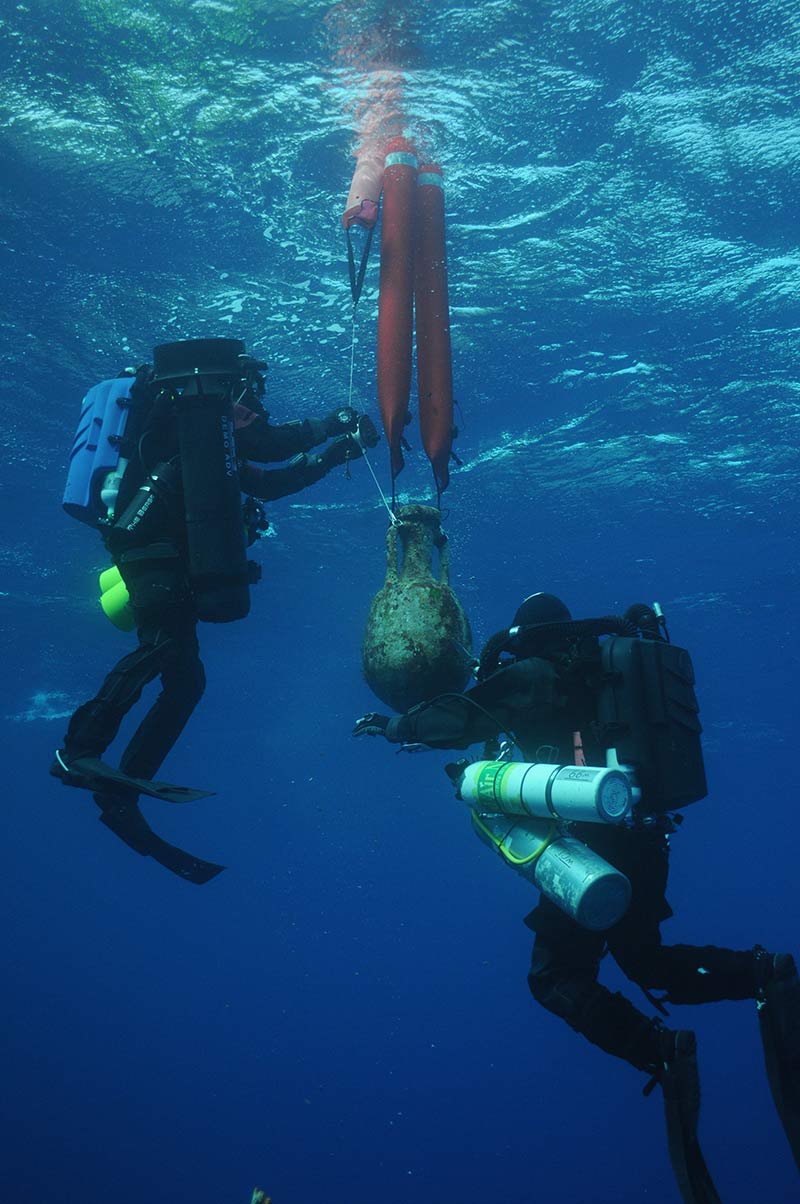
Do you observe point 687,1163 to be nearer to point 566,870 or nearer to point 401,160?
point 566,870

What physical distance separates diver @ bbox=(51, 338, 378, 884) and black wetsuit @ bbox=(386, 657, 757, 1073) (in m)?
1.81

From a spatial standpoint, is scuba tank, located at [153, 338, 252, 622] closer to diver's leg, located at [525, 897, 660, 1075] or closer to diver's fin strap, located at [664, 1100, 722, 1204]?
diver's leg, located at [525, 897, 660, 1075]

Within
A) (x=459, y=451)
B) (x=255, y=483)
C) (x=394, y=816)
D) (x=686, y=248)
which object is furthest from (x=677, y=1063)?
(x=394, y=816)

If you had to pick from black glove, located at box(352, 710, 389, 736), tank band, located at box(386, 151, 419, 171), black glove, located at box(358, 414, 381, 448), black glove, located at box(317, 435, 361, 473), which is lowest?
black glove, located at box(352, 710, 389, 736)

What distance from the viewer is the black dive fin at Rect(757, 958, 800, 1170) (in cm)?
447

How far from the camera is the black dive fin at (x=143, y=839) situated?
5.13m

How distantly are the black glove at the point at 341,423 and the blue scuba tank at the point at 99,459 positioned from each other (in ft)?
5.44

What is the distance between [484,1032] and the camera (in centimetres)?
6362

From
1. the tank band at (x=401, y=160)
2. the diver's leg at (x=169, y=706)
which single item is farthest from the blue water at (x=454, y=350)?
the diver's leg at (x=169, y=706)

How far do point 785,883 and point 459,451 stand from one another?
101 m

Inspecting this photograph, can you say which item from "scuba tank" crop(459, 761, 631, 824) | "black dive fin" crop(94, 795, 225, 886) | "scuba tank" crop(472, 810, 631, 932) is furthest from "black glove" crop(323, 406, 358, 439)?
"scuba tank" crop(472, 810, 631, 932)

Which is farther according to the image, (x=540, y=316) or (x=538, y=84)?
(x=540, y=316)

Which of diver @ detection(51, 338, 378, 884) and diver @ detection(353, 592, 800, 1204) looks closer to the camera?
diver @ detection(353, 592, 800, 1204)

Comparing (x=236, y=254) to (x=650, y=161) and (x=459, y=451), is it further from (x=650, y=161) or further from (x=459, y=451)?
(x=459, y=451)
